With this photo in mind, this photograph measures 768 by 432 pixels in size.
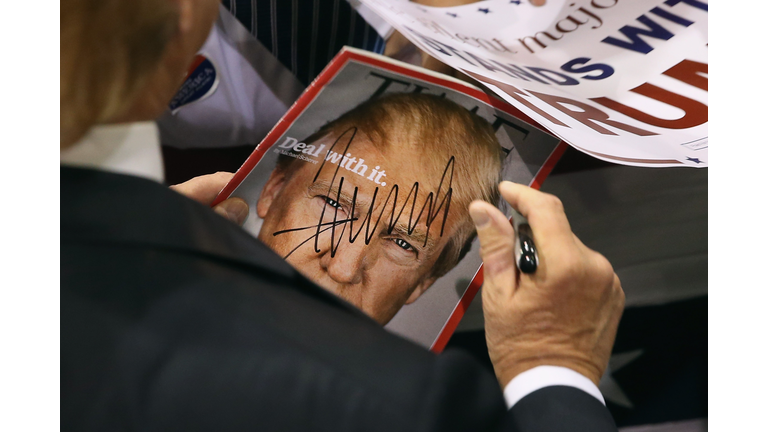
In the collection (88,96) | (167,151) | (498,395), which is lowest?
(167,151)

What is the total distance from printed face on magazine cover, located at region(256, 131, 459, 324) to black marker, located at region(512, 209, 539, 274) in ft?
0.23

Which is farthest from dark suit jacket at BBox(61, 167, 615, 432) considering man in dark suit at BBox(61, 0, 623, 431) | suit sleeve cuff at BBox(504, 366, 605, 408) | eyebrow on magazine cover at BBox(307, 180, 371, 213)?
eyebrow on magazine cover at BBox(307, 180, 371, 213)

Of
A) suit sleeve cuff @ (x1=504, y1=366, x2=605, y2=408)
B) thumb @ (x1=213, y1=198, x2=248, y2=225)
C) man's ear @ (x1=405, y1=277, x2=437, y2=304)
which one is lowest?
man's ear @ (x1=405, y1=277, x2=437, y2=304)

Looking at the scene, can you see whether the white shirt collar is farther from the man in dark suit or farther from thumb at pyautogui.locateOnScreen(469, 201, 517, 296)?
thumb at pyautogui.locateOnScreen(469, 201, 517, 296)

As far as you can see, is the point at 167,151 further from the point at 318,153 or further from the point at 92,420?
the point at 92,420

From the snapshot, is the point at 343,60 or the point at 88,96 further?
the point at 343,60

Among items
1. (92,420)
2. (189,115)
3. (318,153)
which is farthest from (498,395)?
(189,115)

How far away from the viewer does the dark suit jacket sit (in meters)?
0.23

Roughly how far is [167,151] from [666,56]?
0.55m

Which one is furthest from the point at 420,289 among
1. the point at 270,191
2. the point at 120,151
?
the point at 120,151

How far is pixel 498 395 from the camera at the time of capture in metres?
0.27

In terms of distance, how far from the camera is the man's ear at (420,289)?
0.47 meters
